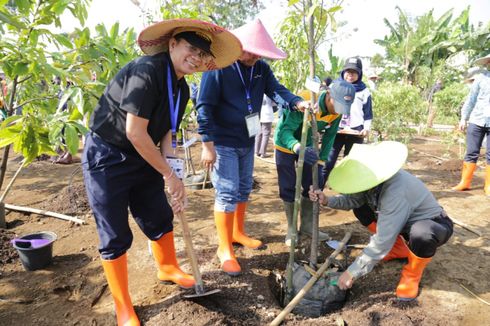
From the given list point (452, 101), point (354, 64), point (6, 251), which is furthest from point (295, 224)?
point (452, 101)

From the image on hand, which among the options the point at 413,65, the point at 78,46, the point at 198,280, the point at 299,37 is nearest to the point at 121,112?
the point at 78,46

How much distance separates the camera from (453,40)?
14.0 metres

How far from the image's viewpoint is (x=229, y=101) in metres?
2.64

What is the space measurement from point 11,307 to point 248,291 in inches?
66.9

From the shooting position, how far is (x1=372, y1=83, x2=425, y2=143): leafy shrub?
5.98m

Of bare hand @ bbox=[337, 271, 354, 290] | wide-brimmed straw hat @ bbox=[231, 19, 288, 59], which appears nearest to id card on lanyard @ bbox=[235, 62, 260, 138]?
wide-brimmed straw hat @ bbox=[231, 19, 288, 59]

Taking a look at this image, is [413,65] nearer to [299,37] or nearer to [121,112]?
[299,37]

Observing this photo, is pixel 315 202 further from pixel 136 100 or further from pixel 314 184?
pixel 136 100

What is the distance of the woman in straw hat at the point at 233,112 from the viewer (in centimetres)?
257

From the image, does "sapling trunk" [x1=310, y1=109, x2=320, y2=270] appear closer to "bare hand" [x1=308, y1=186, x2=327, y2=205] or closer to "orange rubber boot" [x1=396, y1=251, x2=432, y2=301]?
"bare hand" [x1=308, y1=186, x2=327, y2=205]

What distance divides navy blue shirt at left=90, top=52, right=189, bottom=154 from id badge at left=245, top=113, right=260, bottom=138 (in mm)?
733

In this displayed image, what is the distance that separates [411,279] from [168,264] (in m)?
1.79

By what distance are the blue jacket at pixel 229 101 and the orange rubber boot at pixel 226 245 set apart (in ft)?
1.96

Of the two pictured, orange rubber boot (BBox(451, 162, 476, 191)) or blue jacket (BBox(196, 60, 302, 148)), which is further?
orange rubber boot (BBox(451, 162, 476, 191))
